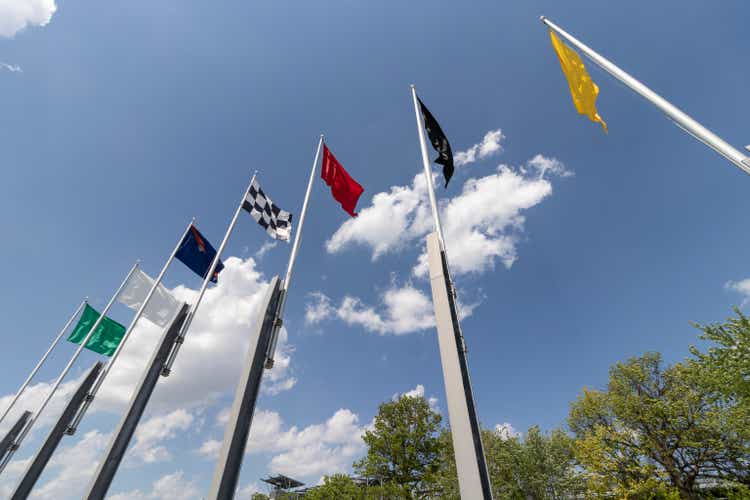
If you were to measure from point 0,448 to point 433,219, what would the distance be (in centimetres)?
1763

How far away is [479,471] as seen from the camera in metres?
3.62

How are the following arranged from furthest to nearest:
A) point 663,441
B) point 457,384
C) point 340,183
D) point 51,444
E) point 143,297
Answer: point 663,441
point 143,297
point 340,183
point 51,444
point 457,384

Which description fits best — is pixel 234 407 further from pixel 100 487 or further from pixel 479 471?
pixel 100 487

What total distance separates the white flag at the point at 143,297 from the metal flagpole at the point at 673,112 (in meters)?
18.3

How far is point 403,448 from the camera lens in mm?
25219

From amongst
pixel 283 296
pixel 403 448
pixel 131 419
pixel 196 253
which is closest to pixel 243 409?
pixel 283 296

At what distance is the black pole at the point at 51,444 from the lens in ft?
28.2

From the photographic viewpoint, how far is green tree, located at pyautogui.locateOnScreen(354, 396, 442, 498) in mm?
24266

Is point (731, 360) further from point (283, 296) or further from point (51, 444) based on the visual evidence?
point (51, 444)

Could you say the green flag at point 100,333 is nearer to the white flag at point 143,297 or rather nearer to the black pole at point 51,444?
the white flag at point 143,297

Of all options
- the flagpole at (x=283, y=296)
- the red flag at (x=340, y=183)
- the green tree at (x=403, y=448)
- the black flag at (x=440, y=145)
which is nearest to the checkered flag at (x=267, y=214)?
the red flag at (x=340, y=183)

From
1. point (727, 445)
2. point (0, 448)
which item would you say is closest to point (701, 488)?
point (727, 445)

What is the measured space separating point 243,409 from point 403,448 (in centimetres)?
2483

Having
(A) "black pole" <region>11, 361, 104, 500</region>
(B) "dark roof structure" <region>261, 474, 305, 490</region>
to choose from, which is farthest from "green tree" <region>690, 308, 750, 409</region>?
(B) "dark roof structure" <region>261, 474, 305, 490</region>
